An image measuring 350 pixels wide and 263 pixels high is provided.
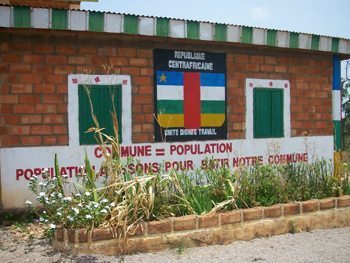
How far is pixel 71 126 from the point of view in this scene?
5.64 meters

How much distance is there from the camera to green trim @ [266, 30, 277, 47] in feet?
21.5

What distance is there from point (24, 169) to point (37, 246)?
149 centimetres

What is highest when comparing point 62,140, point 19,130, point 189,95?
point 189,95

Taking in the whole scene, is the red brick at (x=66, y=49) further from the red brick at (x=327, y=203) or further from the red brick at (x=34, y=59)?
the red brick at (x=327, y=203)

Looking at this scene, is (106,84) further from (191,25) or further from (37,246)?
(37,246)

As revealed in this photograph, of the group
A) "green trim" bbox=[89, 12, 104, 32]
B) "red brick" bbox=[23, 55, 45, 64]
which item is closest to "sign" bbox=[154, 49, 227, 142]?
"green trim" bbox=[89, 12, 104, 32]

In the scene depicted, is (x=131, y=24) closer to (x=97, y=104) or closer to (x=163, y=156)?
(x=97, y=104)

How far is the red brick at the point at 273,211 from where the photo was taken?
15.9 ft

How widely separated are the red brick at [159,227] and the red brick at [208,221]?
38cm

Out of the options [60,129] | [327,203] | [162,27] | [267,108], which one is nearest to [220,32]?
[162,27]

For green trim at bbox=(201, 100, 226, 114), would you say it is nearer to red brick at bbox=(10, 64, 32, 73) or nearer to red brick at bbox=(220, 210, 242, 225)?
red brick at bbox=(220, 210, 242, 225)

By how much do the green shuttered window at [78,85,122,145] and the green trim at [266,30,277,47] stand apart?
2597 mm

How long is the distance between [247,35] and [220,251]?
3570 mm

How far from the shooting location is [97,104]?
5797 millimetres
